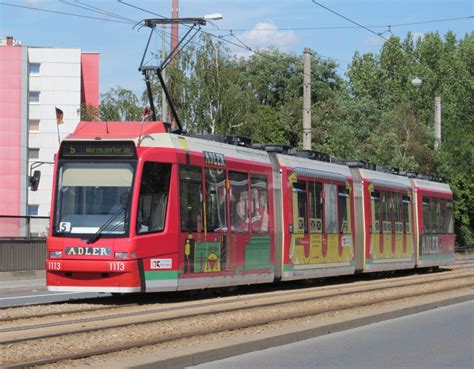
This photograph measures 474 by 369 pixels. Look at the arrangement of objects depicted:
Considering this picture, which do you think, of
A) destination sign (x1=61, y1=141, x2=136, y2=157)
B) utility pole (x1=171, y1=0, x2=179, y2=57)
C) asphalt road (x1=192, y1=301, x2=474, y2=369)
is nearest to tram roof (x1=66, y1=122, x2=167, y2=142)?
destination sign (x1=61, y1=141, x2=136, y2=157)

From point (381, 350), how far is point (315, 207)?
37.8ft

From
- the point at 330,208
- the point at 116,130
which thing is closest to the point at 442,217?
the point at 330,208

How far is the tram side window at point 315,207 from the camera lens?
22578 millimetres

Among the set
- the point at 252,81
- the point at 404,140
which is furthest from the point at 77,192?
the point at 404,140

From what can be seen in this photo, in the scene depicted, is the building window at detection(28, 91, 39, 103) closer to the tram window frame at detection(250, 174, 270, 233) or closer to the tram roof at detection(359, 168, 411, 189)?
the tram roof at detection(359, 168, 411, 189)

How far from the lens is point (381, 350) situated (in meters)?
11.3

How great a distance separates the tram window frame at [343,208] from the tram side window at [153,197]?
8.53 metres

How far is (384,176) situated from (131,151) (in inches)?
513

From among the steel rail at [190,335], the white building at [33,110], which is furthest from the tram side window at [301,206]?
the white building at [33,110]

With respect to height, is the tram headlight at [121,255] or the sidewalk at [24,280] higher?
the tram headlight at [121,255]

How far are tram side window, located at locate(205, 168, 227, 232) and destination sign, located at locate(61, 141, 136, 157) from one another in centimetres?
191

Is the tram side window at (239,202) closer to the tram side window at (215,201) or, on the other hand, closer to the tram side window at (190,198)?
the tram side window at (215,201)

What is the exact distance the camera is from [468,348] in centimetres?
1162

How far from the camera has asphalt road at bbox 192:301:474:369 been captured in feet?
33.4
